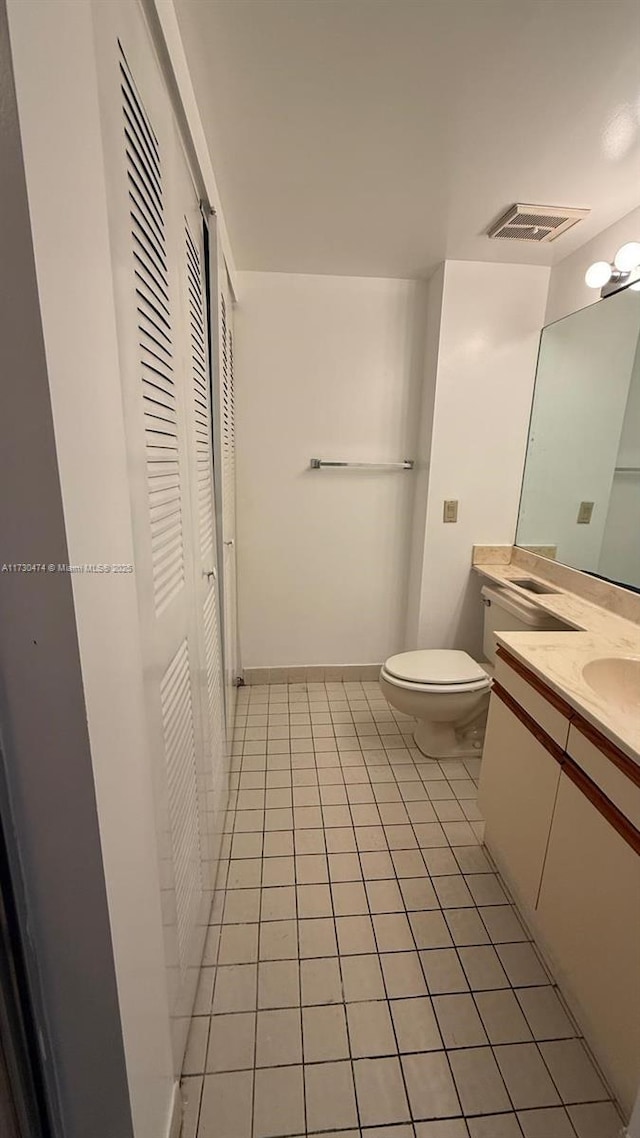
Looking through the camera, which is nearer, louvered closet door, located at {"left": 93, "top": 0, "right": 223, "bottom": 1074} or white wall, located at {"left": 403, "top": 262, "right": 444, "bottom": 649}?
louvered closet door, located at {"left": 93, "top": 0, "right": 223, "bottom": 1074}

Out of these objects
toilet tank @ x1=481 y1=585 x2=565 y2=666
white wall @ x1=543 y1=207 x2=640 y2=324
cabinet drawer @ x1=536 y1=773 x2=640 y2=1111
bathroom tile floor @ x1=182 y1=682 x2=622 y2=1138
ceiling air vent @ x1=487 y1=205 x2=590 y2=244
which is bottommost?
bathroom tile floor @ x1=182 y1=682 x2=622 y2=1138

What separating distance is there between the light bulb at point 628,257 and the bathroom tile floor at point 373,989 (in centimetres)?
208

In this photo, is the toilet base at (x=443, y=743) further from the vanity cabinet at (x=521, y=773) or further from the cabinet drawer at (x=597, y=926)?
the cabinet drawer at (x=597, y=926)

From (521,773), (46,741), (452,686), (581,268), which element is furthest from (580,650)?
(581,268)

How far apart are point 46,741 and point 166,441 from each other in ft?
1.94

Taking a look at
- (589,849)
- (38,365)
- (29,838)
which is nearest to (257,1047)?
(589,849)

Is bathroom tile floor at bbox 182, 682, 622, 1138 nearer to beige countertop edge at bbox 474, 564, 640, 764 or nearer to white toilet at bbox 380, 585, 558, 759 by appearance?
white toilet at bbox 380, 585, 558, 759

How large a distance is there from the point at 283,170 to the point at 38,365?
5.06ft

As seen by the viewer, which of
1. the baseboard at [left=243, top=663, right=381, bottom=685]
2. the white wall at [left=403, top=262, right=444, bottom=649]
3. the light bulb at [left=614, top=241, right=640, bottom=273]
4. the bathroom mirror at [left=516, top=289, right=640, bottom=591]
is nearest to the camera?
the light bulb at [left=614, top=241, right=640, bottom=273]

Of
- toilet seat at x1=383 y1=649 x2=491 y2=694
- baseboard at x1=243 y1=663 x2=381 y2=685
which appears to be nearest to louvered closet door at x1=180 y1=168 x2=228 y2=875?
toilet seat at x1=383 y1=649 x2=491 y2=694

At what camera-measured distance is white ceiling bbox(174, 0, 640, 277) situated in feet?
3.24

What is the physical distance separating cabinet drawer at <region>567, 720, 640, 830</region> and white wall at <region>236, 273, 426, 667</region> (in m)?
1.67

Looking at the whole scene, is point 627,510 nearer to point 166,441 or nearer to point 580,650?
point 580,650

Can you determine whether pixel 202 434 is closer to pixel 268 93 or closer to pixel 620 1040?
pixel 268 93
